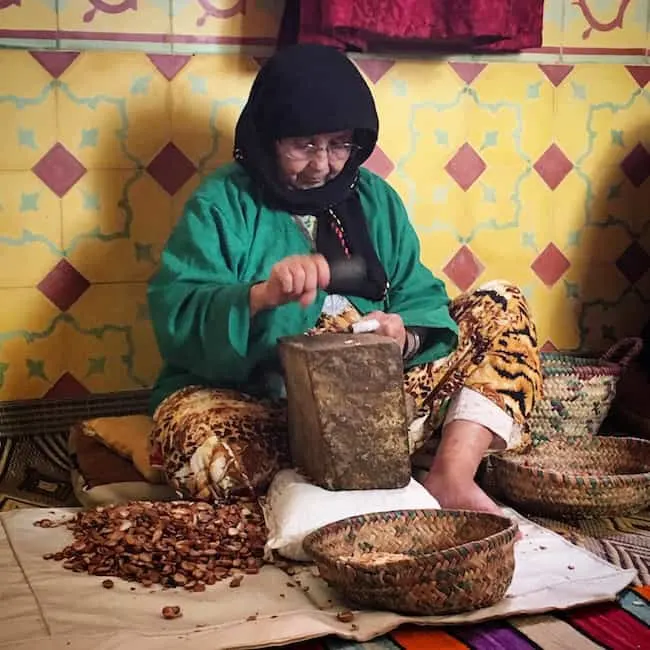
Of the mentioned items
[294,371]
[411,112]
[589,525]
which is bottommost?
[589,525]

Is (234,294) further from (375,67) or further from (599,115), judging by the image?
(599,115)

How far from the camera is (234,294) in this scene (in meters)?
1.78

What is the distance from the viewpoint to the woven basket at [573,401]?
2184 mm

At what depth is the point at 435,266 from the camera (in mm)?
2525

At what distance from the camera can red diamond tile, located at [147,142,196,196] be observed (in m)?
2.27

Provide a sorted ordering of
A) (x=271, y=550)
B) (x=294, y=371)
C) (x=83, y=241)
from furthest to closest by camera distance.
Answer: (x=83, y=241) < (x=294, y=371) < (x=271, y=550)

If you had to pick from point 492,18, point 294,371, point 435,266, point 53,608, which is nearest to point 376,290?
point 294,371

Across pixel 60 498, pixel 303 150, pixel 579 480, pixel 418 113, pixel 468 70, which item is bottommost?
pixel 60 498

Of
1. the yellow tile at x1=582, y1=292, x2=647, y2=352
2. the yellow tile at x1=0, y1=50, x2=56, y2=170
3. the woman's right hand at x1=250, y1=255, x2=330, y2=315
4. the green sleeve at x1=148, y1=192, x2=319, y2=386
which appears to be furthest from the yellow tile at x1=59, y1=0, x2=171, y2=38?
the yellow tile at x1=582, y1=292, x2=647, y2=352

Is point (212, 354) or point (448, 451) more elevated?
point (212, 354)

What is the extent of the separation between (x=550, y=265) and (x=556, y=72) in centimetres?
47

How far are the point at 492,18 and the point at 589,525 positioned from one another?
1.11 metres

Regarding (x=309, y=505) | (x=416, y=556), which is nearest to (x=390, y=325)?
(x=309, y=505)

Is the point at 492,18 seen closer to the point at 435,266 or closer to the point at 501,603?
the point at 435,266
